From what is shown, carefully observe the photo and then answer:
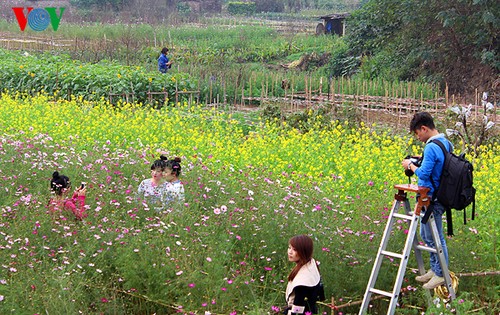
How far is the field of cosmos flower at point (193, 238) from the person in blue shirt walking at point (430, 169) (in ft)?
0.92

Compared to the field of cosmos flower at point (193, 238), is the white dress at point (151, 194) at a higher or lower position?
higher

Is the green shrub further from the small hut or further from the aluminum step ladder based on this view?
the aluminum step ladder

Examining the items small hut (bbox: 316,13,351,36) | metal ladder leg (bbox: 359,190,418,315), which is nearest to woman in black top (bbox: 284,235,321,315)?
metal ladder leg (bbox: 359,190,418,315)

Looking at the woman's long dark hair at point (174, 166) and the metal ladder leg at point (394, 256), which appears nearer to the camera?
the metal ladder leg at point (394, 256)

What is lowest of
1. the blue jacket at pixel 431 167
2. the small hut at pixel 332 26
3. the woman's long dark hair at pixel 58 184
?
the woman's long dark hair at pixel 58 184

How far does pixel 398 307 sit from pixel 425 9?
1862cm

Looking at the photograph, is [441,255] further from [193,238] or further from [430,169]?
[193,238]

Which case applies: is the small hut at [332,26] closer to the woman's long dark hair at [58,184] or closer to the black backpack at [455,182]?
the woman's long dark hair at [58,184]

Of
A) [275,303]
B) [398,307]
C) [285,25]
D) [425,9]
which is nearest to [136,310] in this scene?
[275,303]

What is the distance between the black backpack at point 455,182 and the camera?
5.53 meters

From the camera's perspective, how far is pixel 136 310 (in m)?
5.59

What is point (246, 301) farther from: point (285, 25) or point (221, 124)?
point (285, 25)

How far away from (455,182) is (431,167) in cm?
19

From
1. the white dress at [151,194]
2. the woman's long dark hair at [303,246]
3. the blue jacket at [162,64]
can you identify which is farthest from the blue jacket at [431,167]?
the blue jacket at [162,64]
